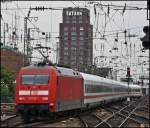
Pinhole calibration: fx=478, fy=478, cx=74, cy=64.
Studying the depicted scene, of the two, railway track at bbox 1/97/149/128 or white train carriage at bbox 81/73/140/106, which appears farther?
white train carriage at bbox 81/73/140/106

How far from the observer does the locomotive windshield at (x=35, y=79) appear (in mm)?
25016

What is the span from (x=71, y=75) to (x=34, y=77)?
13.2 ft

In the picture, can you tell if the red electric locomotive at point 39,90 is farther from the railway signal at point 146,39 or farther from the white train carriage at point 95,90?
the railway signal at point 146,39

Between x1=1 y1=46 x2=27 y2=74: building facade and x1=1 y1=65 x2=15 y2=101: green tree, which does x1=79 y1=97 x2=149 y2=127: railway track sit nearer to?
x1=1 y1=65 x2=15 y2=101: green tree

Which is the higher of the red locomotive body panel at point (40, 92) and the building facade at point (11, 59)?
the building facade at point (11, 59)

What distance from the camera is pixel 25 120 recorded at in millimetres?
26266

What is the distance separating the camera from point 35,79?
82.4 feet

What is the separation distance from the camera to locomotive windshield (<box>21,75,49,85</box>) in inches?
985

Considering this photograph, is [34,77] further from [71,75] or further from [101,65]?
[101,65]

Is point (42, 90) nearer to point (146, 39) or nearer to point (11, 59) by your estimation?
point (146, 39)

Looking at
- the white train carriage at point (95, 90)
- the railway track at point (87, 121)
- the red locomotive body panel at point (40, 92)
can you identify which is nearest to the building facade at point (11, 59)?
the white train carriage at point (95, 90)

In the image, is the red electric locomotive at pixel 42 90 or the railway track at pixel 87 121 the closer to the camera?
the railway track at pixel 87 121

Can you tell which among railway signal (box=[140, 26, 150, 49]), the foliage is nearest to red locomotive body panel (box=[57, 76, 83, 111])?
railway signal (box=[140, 26, 150, 49])

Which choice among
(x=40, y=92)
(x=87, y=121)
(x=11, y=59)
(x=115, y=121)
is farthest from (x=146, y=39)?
(x=11, y=59)
